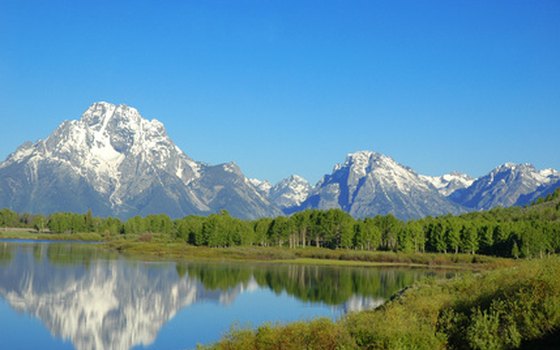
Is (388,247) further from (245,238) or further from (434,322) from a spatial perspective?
(434,322)

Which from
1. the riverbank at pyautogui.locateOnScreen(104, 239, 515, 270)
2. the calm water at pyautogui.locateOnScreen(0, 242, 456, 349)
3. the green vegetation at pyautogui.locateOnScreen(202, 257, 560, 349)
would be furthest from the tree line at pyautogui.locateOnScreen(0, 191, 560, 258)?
the green vegetation at pyautogui.locateOnScreen(202, 257, 560, 349)

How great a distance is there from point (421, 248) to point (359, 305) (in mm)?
102573

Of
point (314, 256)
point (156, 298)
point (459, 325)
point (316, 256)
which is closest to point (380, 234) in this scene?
point (316, 256)

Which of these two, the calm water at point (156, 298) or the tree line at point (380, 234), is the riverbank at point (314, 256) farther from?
the calm water at point (156, 298)

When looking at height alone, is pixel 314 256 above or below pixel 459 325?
above

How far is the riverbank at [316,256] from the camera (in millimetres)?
150000

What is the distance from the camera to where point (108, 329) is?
6253 cm

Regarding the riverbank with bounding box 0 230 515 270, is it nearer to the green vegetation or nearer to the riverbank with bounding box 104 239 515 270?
the riverbank with bounding box 104 239 515 270

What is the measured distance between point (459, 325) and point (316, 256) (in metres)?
130

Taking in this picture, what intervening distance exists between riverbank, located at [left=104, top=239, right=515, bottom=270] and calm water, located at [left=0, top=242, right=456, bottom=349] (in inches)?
768

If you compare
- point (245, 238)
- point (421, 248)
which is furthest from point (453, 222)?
point (245, 238)

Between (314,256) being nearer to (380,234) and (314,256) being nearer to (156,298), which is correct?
(380,234)

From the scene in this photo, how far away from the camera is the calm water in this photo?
58.2 meters

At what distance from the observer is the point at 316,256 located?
16188 cm
